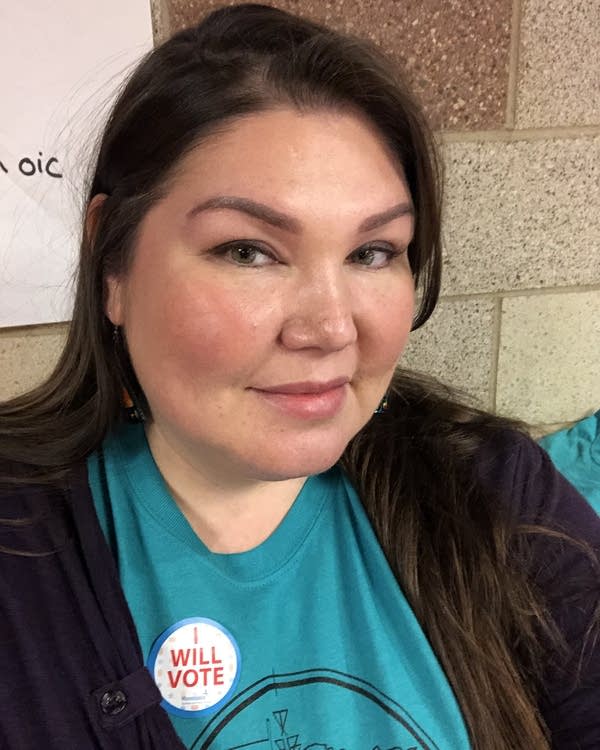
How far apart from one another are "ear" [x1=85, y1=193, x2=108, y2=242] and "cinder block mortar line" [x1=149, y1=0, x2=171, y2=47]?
1.39ft

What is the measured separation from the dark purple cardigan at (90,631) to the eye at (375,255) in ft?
1.18

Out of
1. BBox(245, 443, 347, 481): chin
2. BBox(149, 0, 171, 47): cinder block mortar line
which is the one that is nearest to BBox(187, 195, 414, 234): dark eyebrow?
BBox(245, 443, 347, 481): chin

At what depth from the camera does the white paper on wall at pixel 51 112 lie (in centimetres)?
108

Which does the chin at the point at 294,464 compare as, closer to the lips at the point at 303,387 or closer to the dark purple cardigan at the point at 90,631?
the lips at the point at 303,387

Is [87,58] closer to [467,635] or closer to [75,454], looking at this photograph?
[75,454]

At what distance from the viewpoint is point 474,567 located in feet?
2.93

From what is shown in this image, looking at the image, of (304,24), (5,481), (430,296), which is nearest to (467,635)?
(430,296)

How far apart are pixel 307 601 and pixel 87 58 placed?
897 millimetres

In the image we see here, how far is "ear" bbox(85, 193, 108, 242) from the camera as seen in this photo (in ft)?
2.77

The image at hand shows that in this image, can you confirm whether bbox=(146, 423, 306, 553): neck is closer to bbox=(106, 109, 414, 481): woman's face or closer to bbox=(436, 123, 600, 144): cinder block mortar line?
bbox=(106, 109, 414, 481): woman's face

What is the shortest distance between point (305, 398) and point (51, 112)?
2.36ft

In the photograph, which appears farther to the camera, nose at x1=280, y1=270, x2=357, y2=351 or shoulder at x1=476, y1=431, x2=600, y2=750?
shoulder at x1=476, y1=431, x2=600, y2=750

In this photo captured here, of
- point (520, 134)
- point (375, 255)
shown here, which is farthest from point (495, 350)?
point (375, 255)

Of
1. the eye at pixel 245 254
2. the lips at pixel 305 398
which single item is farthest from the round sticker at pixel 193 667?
the eye at pixel 245 254
